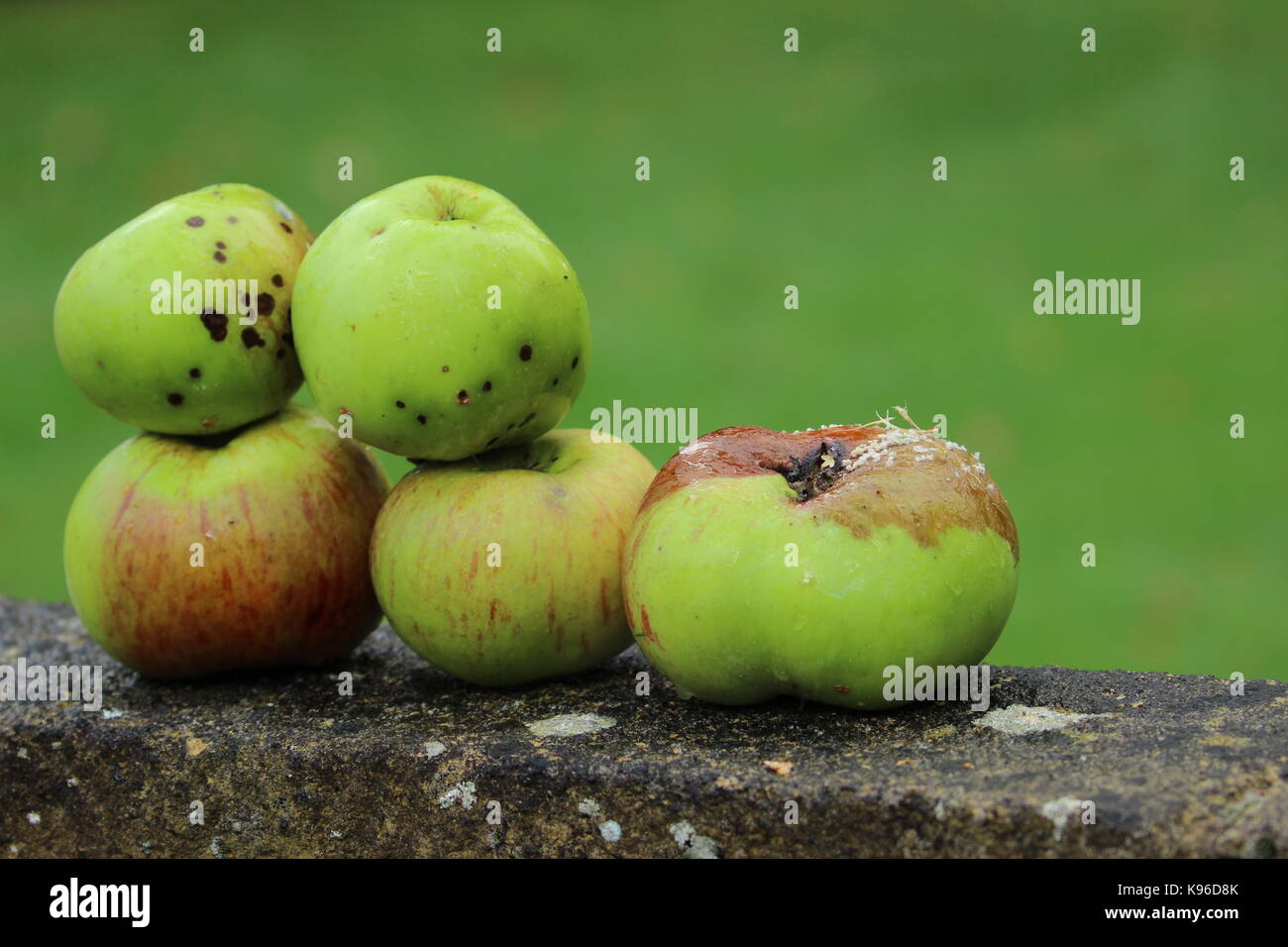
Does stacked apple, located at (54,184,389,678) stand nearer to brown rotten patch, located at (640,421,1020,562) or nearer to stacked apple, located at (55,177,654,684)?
stacked apple, located at (55,177,654,684)

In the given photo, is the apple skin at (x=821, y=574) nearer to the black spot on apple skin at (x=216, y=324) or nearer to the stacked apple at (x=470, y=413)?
the stacked apple at (x=470, y=413)

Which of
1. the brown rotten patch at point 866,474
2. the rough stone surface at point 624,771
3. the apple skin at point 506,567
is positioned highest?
the brown rotten patch at point 866,474

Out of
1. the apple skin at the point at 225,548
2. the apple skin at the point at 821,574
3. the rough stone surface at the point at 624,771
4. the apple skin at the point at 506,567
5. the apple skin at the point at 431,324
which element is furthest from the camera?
the apple skin at the point at 225,548

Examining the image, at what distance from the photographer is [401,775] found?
7.22 ft

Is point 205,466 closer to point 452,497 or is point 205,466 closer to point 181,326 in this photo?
point 181,326

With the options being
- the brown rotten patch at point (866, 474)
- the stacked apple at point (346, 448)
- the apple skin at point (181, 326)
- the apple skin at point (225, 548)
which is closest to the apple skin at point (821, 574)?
the brown rotten patch at point (866, 474)

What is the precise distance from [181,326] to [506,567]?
2.36ft

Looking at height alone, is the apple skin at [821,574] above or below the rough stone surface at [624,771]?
above

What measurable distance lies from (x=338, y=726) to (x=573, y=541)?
0.52 metres

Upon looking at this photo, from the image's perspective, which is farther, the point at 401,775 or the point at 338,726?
the point at 338,726

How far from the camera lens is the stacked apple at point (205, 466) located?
7.89 ft

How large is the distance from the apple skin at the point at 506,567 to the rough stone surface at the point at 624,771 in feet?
0.38
